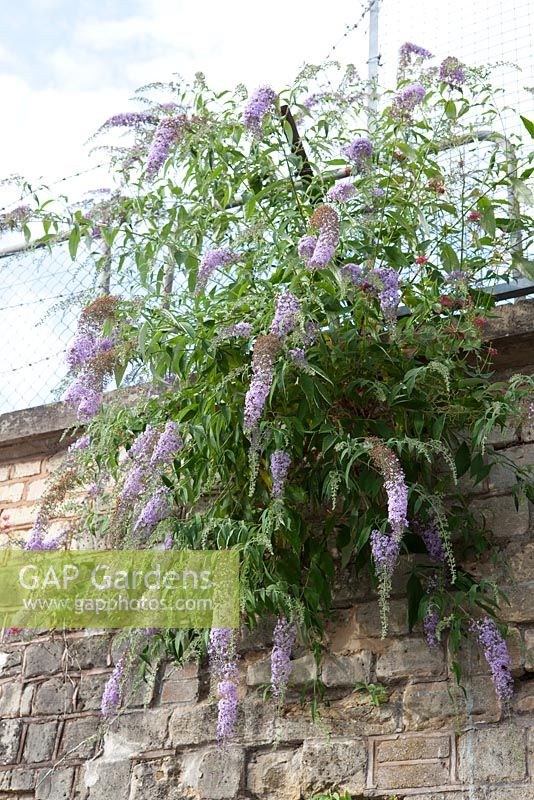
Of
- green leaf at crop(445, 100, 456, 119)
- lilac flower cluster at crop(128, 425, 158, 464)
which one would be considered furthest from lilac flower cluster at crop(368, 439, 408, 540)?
green leaf at crop(445, 100, 456, 119)

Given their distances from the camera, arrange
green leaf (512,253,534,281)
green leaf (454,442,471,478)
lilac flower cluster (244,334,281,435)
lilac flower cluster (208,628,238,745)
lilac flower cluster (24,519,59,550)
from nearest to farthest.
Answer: lilac flower cluster (244,334,281,435) < lilac flower cluster (208,628,238,745) < green leaf (454,442,471,478) < green leaf (512,253,534,281) < lilac flower cluster (24,519,59,550)

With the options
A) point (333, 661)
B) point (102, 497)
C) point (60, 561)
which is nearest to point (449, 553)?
point (333, 661)

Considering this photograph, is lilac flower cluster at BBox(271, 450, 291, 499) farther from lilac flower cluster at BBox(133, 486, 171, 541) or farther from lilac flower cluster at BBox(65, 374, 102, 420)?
lilac flower cluster at BBox(65, 374, 102, 420)

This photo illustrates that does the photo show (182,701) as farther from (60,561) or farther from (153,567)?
(60,561)

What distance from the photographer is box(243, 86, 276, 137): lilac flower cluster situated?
11.5 feet

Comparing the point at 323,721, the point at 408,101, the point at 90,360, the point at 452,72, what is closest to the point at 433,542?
the point at 323,721

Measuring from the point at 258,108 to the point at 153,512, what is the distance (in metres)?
1.44

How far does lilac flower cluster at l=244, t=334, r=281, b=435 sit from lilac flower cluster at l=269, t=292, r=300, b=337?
7cm

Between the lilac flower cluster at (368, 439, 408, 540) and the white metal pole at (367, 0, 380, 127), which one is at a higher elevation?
the white metal pole at (367, 0, 380, 127)

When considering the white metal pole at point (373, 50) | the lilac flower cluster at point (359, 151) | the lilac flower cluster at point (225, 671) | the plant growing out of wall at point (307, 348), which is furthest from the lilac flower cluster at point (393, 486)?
the white metal pole at point (373, 50)

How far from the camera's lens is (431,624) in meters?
3.41

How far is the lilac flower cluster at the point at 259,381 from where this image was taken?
10.4 feet

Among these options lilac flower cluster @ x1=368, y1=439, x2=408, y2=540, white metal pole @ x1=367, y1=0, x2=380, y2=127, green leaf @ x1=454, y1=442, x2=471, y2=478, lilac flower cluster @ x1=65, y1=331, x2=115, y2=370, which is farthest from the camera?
white metal pole @ x1=367, y1=0, x2=380, y2=127

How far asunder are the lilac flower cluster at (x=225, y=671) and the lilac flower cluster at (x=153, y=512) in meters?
0.45
